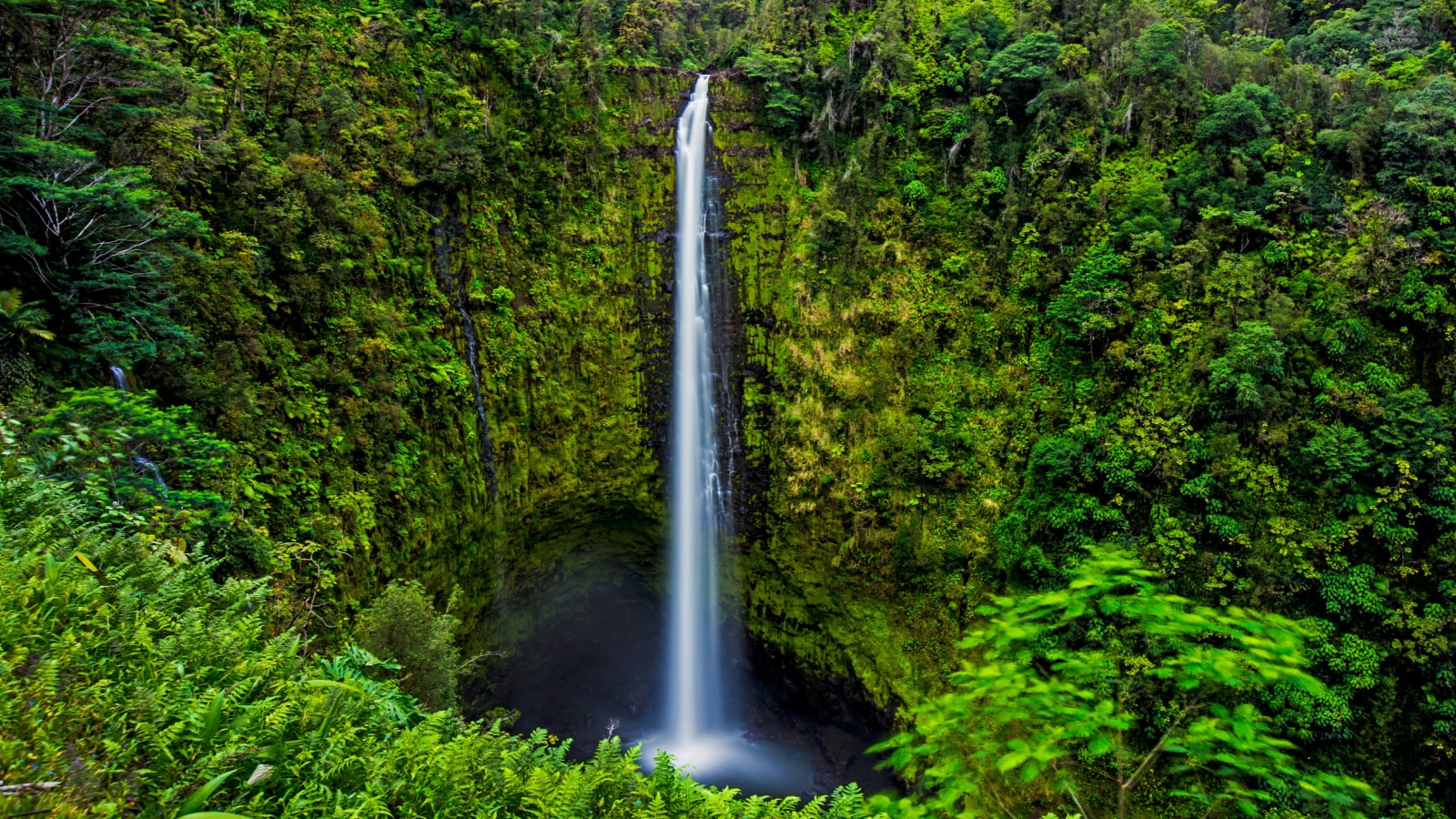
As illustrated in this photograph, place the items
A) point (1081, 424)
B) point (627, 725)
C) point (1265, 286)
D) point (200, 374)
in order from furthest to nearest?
point (627, 725) → point (1081, 424) → point (1265, 286) → point (200, 374)

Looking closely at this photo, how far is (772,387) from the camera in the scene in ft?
53.5

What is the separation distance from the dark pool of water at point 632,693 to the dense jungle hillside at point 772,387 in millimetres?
821

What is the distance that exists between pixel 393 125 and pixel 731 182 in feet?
28.0

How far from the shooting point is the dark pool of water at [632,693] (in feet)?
45.9

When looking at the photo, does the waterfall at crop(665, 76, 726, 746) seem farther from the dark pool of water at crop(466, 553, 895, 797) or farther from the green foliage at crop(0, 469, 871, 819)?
the green foliage at crop(0, 469, 871, 819)

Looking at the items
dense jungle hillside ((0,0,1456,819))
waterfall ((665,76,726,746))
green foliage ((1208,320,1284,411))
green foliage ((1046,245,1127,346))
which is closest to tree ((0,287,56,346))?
dense jungle hillside ((0,0,1456,819))

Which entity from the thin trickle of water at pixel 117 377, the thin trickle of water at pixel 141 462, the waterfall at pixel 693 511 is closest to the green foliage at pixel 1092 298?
the waterfall at pixel 693 511

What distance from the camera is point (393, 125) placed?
12836 mm

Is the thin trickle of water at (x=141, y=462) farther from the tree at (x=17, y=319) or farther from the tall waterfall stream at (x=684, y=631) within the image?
the tall waterfall stream at (x=684, y=631)

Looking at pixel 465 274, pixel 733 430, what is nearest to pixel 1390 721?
pixel 733 430

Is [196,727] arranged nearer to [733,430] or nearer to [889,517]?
[889,517]

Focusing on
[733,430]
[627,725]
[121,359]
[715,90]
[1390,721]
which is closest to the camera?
[121,359]

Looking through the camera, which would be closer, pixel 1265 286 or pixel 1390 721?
pixel 1390 721

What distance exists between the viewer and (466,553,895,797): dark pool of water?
1398cm
